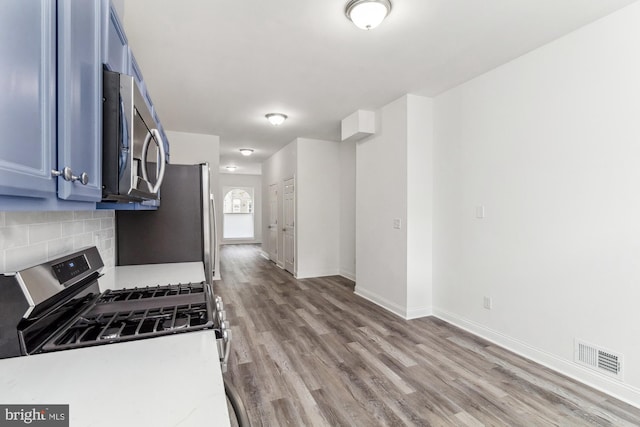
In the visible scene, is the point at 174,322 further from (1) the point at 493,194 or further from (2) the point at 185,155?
(2) the point at 185,155

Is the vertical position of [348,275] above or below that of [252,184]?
below

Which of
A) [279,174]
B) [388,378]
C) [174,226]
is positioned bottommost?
[388,378]

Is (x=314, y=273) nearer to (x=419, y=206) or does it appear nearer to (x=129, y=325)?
(x=419, y=206)

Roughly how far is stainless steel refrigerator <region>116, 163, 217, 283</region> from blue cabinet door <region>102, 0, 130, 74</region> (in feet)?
4.37

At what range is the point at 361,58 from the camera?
2.79 m

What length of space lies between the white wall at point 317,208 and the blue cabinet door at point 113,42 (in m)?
4.46

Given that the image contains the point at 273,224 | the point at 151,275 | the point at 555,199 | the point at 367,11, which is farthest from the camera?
the point at 273,224

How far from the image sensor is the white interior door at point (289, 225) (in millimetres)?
6148

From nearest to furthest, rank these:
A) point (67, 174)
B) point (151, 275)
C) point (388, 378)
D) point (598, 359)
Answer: point (67, 174) < point (151, 275) < point (598, 359) < point (388, 378)

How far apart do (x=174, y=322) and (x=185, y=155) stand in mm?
4814

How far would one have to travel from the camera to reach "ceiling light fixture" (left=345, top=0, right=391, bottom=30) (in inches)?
77.9

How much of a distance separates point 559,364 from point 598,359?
30 centimetres

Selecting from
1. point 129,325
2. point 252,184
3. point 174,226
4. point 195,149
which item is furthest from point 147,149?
point 252,184

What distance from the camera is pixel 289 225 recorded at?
6.39 meters
